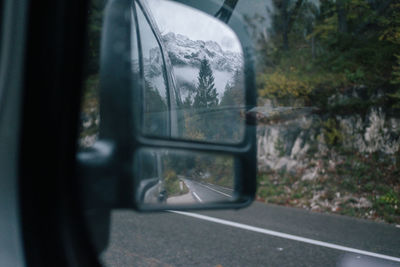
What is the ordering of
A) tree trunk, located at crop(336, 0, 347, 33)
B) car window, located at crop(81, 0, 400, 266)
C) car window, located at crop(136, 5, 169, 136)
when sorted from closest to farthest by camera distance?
car window, located at crop(136, 5, 169, 136), car window, located at crop(81, 0, 400, 266), tree trunk, located at crop(336, 0, 347, 33)

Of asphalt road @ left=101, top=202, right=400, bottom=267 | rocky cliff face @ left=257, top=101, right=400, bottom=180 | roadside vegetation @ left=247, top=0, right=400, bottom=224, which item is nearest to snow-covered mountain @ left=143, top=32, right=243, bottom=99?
asphalt road @ left=101, top=202, right=400, bottom=267

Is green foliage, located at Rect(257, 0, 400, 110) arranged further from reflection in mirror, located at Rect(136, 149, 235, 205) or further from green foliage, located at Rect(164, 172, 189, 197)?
green foliage, located at Rect(164, 172, 189, 197)

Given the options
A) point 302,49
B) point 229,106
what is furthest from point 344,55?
point 229,106

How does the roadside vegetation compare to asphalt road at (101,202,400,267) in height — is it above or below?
A: above

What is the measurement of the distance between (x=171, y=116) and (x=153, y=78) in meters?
0.18

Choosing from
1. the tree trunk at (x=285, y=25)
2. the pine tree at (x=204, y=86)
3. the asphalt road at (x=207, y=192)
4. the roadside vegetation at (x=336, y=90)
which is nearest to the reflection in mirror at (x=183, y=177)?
the asphalt road at (x=207, y=192)

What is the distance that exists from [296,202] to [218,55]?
6.31 m

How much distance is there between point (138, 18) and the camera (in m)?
1.65

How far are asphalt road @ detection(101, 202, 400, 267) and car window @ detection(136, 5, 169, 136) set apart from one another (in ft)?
7.20

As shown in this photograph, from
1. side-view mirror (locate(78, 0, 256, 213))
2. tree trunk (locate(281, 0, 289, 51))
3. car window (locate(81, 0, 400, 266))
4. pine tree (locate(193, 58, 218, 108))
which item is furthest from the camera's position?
tree trunk (locate(281, 0, 289, 51))

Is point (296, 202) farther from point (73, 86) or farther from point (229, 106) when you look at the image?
point (73, 86)

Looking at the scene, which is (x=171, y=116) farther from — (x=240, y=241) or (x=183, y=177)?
(x=240, y=241)

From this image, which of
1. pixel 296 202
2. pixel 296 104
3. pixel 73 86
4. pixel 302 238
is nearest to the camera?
pixel 73 86

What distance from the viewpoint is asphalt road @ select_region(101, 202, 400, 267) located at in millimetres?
3788
